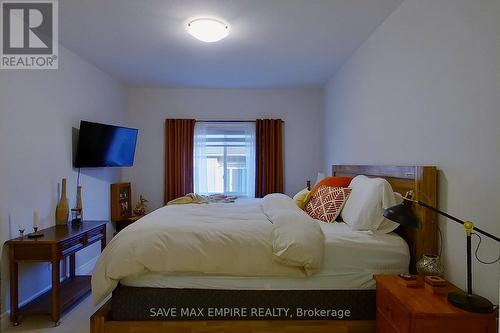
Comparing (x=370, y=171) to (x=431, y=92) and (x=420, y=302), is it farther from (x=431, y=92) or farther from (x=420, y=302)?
(x=420, y=302)

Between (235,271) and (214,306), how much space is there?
0.85ft

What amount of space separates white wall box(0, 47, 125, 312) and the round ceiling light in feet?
4.96

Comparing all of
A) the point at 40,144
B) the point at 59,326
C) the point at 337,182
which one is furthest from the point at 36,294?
the point at 337,182

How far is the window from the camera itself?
512 cm

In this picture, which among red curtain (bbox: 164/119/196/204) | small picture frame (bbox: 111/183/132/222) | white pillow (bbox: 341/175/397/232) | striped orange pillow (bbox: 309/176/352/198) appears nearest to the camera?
white pillow (bbox: 341/175/397/232)

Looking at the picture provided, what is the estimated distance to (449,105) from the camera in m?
1.78

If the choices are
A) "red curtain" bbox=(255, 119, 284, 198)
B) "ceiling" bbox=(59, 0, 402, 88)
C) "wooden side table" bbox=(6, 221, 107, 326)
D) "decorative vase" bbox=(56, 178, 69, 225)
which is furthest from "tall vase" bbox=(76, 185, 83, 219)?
"red curtain" bbox=(255, 119, 284, 198)

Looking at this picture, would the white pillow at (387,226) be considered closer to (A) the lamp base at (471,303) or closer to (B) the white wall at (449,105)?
(B) the white wall at (449,105)

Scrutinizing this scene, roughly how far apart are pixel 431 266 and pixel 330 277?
22.4 inches

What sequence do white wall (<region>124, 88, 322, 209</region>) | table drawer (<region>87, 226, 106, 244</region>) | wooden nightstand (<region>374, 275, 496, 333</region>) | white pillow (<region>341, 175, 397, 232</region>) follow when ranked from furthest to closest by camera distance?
white wall (<region>124, 88, 322, 209</region>), table drawer (<region>87, 226, 106, 244</region>), white pillow (<region>341, 175, 397, 232</region>), wooden nightstand (<region>374, 275, 496, 333</region>)

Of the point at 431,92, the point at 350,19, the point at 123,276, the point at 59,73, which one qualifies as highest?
the point at 350,19

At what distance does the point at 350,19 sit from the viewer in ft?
8.70

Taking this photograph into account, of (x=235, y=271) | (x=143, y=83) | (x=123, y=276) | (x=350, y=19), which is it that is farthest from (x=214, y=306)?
(x=143, y=83)

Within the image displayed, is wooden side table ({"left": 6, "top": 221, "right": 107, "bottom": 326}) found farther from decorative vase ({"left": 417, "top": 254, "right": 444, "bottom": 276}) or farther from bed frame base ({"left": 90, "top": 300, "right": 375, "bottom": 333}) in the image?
decorative vase ({"left": 417, "top": 254, "right": 444, "bottom": 276})
